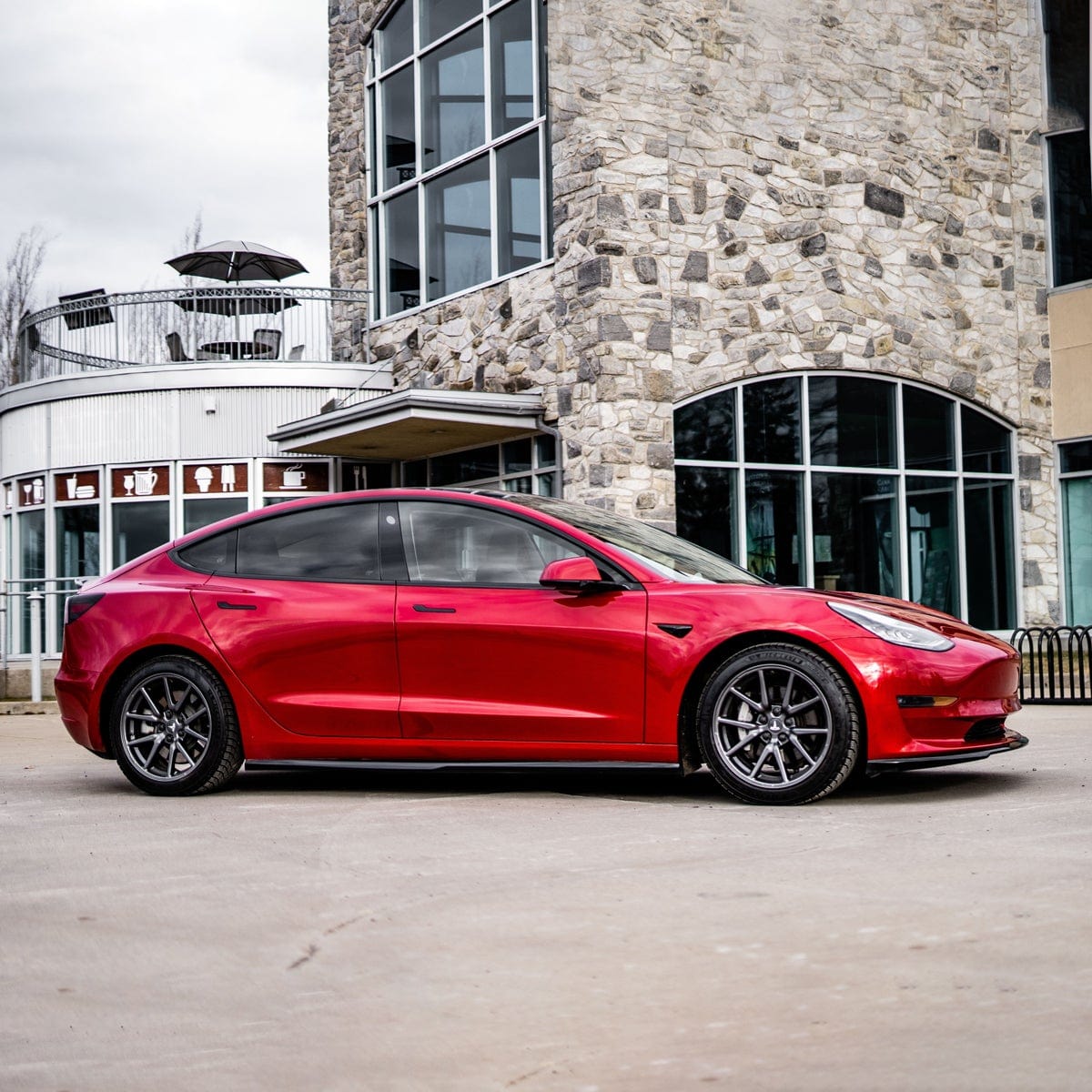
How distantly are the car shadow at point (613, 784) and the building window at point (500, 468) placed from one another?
9.03 meters

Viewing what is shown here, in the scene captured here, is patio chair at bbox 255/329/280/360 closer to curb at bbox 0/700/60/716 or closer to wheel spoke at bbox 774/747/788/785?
curb at bbox 0/700/60/716

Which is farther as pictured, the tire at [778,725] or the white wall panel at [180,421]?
the white wall panel at [180,421]

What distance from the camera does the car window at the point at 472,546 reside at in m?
7.80

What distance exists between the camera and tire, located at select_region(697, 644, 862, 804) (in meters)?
7.12

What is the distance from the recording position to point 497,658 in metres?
7.59

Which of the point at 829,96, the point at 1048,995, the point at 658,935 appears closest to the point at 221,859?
the point at 658,935

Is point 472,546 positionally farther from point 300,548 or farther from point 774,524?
point 774,524

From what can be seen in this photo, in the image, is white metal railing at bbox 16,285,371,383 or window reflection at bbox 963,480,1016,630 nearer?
window reflection at bbox 963,480,1016,630

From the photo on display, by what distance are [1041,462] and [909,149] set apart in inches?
181

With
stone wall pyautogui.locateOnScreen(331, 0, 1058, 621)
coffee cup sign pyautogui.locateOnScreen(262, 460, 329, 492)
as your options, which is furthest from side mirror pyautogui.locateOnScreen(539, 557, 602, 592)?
coffee cup sign pyautogui.locateOnScreen(262, 460, 329, 492)

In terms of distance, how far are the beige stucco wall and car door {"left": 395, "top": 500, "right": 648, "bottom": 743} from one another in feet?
Answer: 49.9

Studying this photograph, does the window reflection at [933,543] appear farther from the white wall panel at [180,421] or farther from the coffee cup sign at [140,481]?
the coffee cup sign at [140,481]

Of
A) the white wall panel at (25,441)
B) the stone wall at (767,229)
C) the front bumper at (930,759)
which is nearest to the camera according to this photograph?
the front bumper at (930,759)

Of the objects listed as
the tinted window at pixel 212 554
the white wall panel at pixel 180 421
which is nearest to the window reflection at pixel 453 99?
the white wall panel at pixel 180 421
